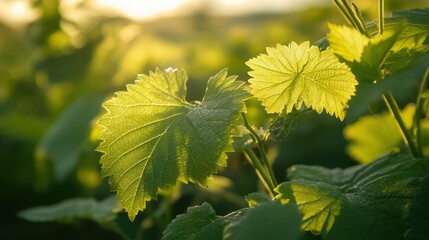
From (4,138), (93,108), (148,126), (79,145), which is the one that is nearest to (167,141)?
(148,126)

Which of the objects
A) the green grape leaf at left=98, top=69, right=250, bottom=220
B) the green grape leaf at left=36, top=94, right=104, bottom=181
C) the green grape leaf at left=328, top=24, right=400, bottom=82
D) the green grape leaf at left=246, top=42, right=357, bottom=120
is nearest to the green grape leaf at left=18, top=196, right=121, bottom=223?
the green grape leaf at left=98, top=69, right=250, bottom=220

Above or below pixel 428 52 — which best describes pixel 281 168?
below

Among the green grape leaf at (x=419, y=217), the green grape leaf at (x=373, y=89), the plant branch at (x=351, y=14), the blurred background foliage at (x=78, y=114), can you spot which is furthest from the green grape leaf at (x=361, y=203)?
the blurred background foliage at (x=78, y=114)

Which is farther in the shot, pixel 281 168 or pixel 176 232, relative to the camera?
pixel 281 168

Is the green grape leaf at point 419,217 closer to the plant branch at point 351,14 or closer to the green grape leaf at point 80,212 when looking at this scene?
the plant branch at point 351,14

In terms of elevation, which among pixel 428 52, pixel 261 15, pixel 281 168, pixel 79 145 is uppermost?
pixel 261 15

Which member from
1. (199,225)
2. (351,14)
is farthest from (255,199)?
(351,14)

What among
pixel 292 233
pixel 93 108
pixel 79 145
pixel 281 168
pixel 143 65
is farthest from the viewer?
pixel 143 65

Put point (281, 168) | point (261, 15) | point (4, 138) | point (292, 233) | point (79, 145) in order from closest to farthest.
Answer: point (292, 233), point (79, 145), point (281, 168), point (4, 138), point (261, 15)

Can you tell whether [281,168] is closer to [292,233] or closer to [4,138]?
[4,138]
